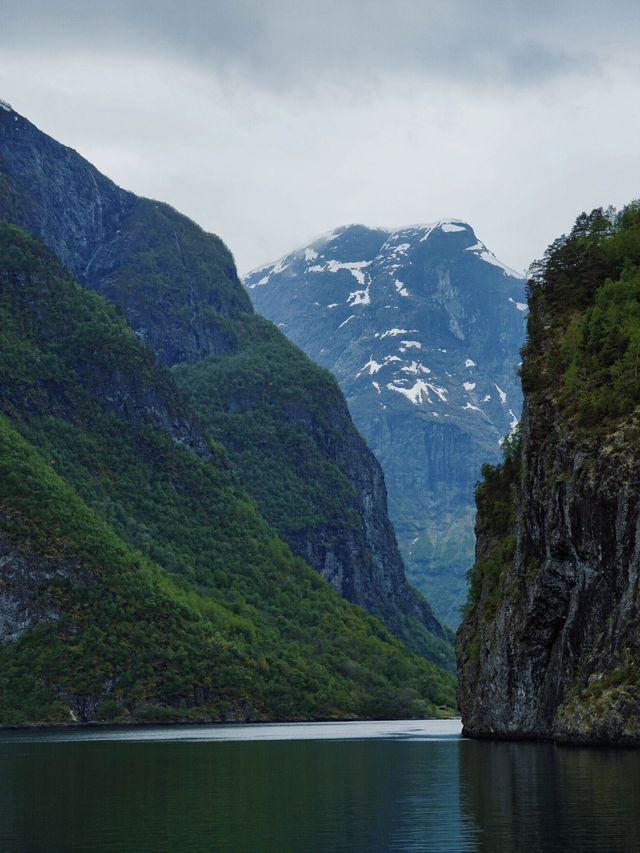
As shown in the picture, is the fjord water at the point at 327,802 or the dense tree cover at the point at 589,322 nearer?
the fjord water at the point at 327,802

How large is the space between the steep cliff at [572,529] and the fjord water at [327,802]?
7.77m

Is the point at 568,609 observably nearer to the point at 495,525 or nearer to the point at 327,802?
the point at 495,525

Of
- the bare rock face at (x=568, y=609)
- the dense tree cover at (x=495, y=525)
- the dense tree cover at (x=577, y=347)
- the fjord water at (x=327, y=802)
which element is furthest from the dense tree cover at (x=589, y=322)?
the fjord water at (x=327, y=802)

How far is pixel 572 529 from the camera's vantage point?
109 m

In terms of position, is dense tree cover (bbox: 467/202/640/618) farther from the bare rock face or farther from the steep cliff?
the bare rock face

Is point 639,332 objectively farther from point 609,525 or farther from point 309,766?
point 309,766

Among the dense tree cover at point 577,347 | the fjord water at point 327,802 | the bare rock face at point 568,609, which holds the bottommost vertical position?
the fjord water at point 327,802

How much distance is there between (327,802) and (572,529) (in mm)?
46702

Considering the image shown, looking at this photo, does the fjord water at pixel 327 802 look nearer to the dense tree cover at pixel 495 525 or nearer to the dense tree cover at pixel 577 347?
the dense tree cover at pixel 577 347

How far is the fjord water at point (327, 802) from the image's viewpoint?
171 feet

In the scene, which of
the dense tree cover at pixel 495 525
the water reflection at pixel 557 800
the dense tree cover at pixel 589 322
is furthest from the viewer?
the dense tree cover at pixel 495 525

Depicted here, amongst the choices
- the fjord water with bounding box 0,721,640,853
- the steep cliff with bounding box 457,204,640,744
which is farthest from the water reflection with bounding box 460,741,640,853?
the steep cliff with bounding box 457,204,640,744

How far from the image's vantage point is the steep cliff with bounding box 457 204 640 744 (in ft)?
328

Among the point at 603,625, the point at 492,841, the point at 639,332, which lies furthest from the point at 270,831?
the point at 639,332
